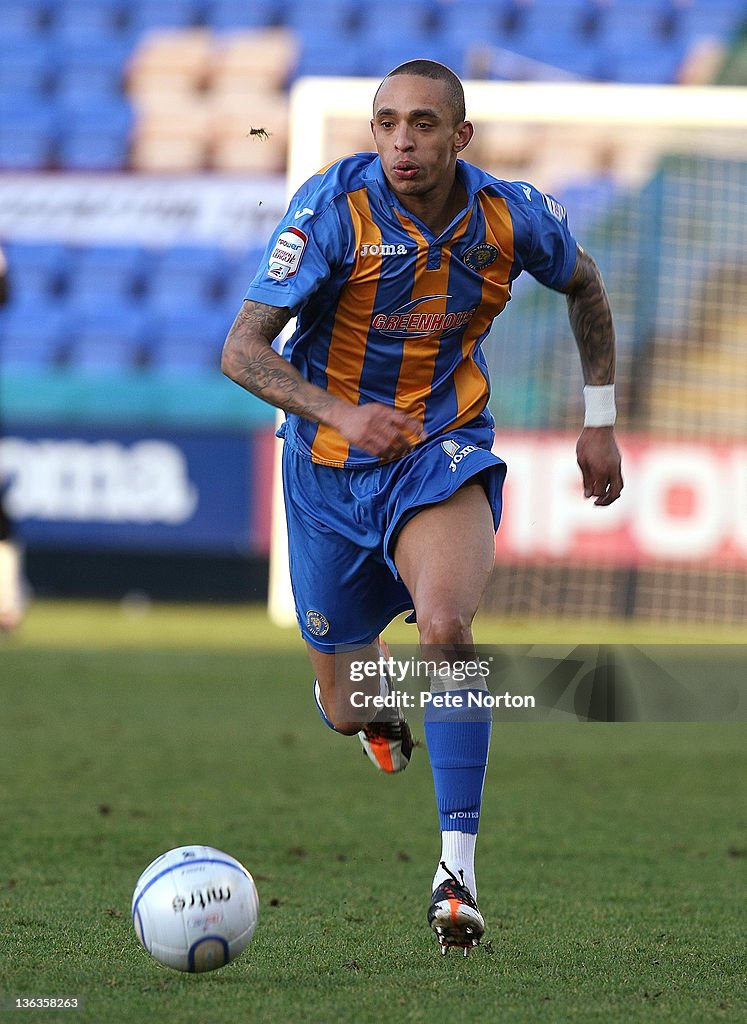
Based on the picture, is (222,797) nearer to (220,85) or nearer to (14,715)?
(14,715)

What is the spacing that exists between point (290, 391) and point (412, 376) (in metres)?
0.51

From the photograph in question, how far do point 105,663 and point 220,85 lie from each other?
8298 mm

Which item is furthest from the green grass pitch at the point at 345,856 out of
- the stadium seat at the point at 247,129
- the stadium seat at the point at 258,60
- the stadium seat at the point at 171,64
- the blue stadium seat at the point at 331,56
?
the stadium seat at the point at 171,64

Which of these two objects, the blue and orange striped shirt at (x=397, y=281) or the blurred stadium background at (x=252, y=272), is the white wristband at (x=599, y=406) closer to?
the blue and orange striped shirt at (x=397, y=281)

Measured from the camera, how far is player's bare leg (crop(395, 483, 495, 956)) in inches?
130

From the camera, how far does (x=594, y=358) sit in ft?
13.8

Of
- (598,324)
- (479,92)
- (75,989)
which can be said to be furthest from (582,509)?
(75,989)

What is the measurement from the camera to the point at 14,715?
23.4 feet

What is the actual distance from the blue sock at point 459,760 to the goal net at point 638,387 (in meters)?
6.69

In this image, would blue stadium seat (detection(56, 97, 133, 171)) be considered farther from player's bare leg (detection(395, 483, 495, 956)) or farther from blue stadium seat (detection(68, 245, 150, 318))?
player's bare leg (detection(395, 483, 495, 956))

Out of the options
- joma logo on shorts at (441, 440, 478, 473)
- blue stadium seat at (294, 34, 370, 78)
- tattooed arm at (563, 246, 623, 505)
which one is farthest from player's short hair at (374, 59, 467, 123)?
blue stadium seat at (294, 34, 370, 78)

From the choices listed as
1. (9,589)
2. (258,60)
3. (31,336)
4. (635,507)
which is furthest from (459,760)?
(258,60)

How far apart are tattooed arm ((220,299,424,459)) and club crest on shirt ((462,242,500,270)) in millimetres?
509

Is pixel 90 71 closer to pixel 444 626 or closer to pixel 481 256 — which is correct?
pixel 481 256
